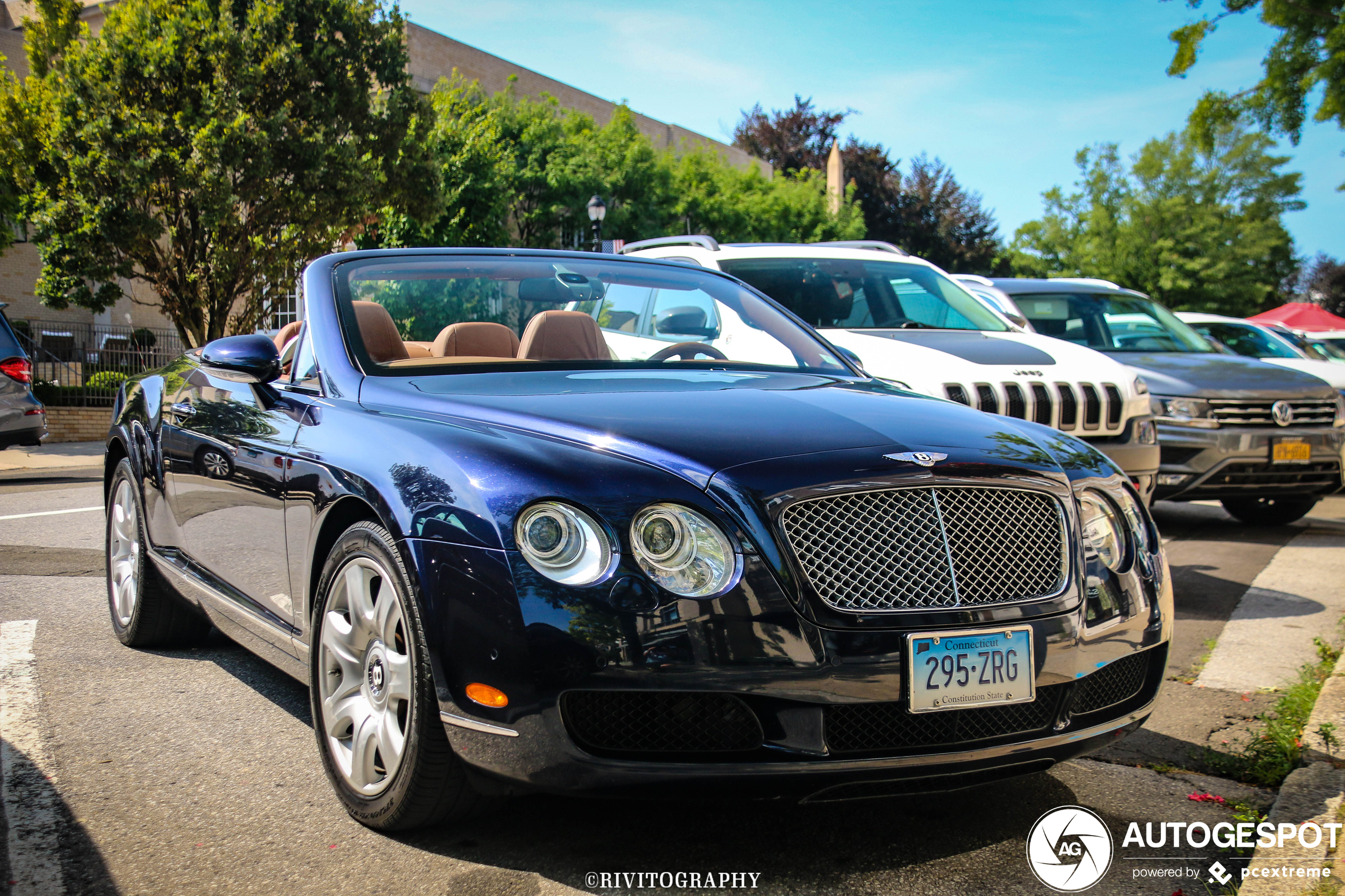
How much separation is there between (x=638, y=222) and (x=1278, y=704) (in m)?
25.0

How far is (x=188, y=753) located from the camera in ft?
11.4

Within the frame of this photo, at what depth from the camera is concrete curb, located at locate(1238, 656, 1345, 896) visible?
8.16 ft

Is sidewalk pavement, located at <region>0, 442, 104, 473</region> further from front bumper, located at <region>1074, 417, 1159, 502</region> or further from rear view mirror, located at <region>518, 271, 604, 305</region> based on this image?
front bumper, located at <region>1074, 417, 1159, 502</region>

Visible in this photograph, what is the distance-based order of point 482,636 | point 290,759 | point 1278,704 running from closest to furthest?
1. point 482,636
2. point 290,759
3. point 1278,704

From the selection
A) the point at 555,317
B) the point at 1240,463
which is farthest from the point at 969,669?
the point at 1240,463

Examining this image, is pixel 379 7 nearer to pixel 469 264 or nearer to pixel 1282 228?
pixel 469 264

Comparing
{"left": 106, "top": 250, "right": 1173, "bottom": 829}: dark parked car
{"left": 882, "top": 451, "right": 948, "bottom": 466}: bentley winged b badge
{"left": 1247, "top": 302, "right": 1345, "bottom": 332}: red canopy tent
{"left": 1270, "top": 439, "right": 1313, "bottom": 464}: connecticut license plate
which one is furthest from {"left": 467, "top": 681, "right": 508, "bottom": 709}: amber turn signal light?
{"left": 1247, "top": 302, "right": 1345, "bottom": 332}: red canopy tent

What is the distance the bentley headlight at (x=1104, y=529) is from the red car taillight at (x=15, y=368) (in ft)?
36.7

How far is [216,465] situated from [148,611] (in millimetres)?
1141

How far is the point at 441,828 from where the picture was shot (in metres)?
2.83

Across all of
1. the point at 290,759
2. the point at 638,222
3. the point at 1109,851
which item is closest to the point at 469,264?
the point at 290,759

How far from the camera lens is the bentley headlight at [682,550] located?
7.79 ft

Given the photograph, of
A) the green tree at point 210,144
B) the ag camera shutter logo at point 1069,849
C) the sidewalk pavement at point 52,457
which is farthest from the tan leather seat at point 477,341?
the green tree at point 210,144

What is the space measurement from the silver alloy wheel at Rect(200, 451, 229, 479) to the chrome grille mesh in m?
2.11
